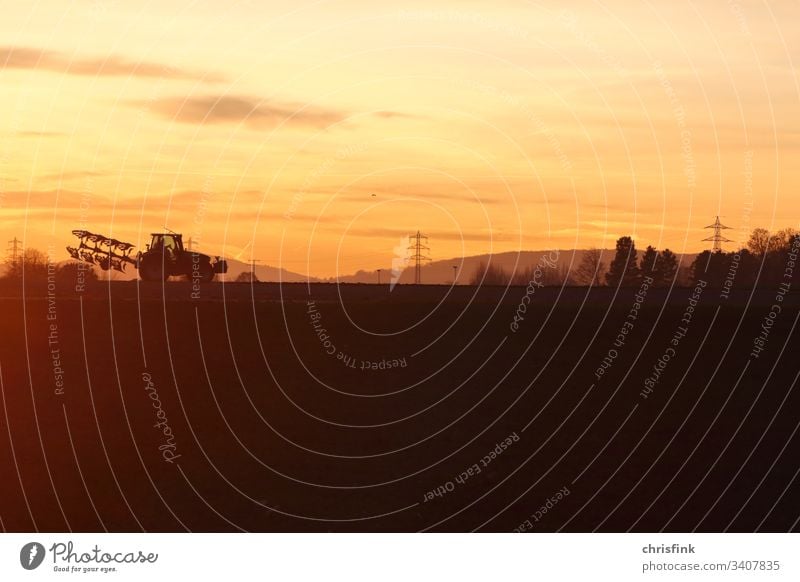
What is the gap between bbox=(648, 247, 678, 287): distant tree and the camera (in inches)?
4336

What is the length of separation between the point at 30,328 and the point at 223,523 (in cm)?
1869

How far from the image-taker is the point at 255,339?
166ft

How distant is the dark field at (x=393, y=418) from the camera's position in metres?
40.2

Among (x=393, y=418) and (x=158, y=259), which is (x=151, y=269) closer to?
(x=158, y=259)

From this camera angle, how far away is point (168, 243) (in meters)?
71.4

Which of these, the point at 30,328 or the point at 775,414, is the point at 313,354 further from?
the point at 775,414

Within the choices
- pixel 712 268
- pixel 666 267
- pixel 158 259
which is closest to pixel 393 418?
pixel 158 259

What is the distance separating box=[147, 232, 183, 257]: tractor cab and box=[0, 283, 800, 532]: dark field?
14148mm

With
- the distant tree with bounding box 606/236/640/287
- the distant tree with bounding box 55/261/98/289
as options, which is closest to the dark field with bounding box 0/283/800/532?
the distant tree with bounding box 55/261/98/289

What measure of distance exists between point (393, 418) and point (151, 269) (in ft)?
97.8

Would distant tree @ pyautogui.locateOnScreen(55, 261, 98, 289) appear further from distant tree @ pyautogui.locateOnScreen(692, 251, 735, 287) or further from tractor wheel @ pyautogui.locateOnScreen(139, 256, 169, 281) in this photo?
distant tree @ pyautogui.locateOnScreen(692, 251, 735, 287)

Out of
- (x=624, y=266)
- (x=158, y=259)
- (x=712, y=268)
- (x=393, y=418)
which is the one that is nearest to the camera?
(x=393, y=418)

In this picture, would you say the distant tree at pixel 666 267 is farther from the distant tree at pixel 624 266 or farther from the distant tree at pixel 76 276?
the distant tree at pixel 76 276

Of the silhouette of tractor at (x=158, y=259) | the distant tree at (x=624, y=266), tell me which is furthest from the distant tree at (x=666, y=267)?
the silhouette of tractor at (x=158, y=259)
